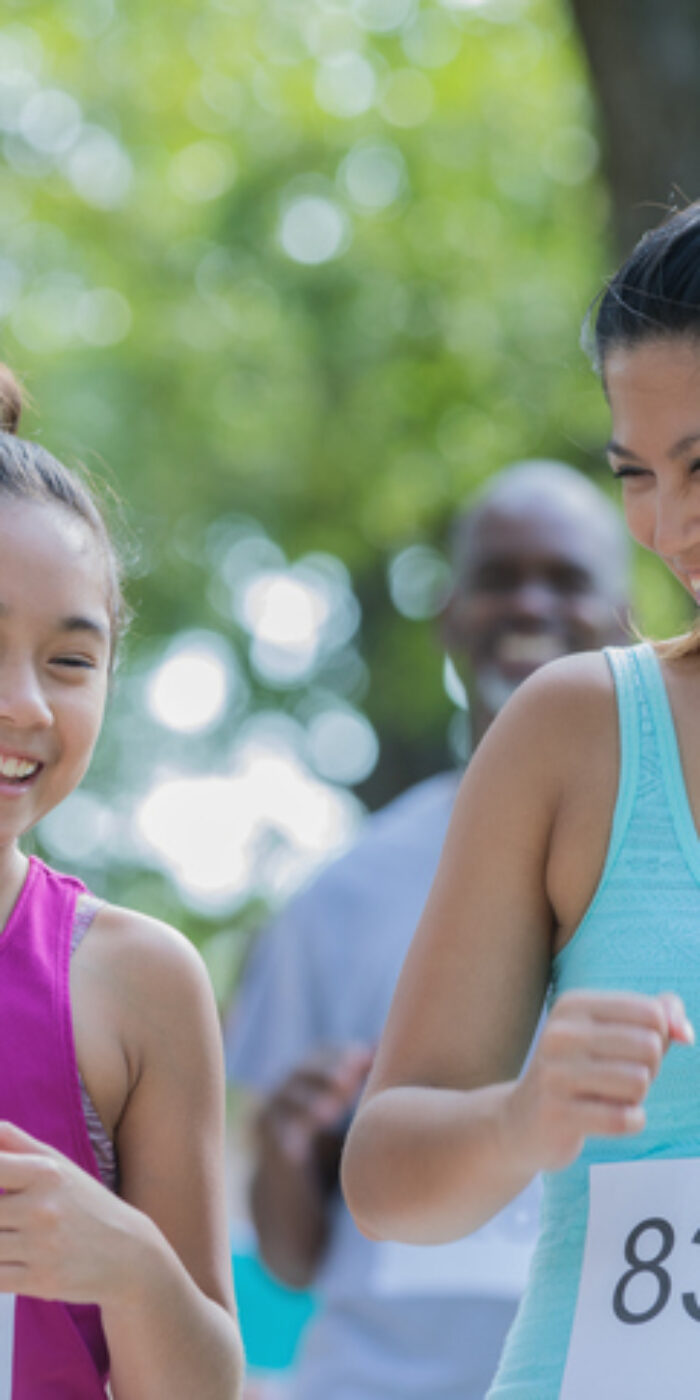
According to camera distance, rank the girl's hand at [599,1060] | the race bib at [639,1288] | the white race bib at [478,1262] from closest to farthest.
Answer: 1. the girl's hand at [599,1060]
2. the race bib at [639,1288]
3. the white race bib at [478,1262]

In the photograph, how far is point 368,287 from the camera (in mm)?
14102

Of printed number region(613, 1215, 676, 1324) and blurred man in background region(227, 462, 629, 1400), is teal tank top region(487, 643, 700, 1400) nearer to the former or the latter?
printed number region(613, 1215, 676, 1324)

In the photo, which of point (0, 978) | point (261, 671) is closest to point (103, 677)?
point (0, 978)

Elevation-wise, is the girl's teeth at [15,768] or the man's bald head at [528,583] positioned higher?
the girl's teeth at [15,768]

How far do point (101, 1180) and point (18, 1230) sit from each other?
27 cm

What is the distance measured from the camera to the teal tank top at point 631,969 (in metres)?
1.84

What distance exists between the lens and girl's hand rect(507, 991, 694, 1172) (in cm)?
155

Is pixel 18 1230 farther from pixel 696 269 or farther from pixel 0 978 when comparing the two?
pixel 696 269

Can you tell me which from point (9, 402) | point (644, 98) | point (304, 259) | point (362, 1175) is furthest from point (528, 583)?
point (304, 259)

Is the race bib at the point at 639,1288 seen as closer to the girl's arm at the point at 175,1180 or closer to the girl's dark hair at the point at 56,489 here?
the girl's arm at the point at 175,1180

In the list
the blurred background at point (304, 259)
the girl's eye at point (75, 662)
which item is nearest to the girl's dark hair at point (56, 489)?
the girl's eye at point (75, 662)

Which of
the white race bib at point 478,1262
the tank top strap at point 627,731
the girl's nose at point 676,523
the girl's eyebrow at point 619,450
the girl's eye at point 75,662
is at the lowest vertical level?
the white race bib at point 478,1262

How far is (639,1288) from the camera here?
1780 millimetres

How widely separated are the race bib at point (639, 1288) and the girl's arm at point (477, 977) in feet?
0.30
